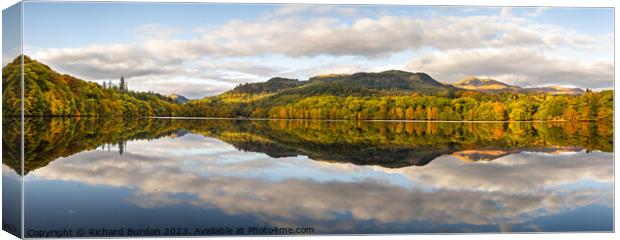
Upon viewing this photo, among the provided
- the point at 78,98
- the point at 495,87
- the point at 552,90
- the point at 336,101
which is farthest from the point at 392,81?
the point at 78,98

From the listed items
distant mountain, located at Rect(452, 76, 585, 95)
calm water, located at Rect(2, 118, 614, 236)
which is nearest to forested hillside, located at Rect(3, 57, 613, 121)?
distant mountain, located at Rect(452, 76, 585, 95)

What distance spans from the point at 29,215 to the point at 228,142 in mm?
7703

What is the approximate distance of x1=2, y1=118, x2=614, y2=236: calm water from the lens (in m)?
11.1

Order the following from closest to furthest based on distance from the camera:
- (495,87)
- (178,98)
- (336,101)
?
(178,98)
(495,87)
(336,101)

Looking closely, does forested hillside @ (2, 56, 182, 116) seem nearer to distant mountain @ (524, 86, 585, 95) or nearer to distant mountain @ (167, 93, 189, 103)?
distant mountain @ (167, 93, 189, 103)

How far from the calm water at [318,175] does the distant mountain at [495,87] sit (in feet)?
3.34

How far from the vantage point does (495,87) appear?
1553 centimetres

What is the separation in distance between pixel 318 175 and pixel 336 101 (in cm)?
254

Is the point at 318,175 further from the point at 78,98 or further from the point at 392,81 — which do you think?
the point at 78,98

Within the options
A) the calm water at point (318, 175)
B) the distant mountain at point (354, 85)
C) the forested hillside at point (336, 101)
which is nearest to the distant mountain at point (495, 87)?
the forested hillside at point (336, 101)

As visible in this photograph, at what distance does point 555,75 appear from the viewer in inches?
591

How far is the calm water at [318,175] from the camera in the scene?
436 inches

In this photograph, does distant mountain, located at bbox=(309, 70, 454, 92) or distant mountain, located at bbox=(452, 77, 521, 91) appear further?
distant mountain, located at bbox=(452, 77, 521, 91)

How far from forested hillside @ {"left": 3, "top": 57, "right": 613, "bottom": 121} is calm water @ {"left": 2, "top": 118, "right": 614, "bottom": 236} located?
38cm
